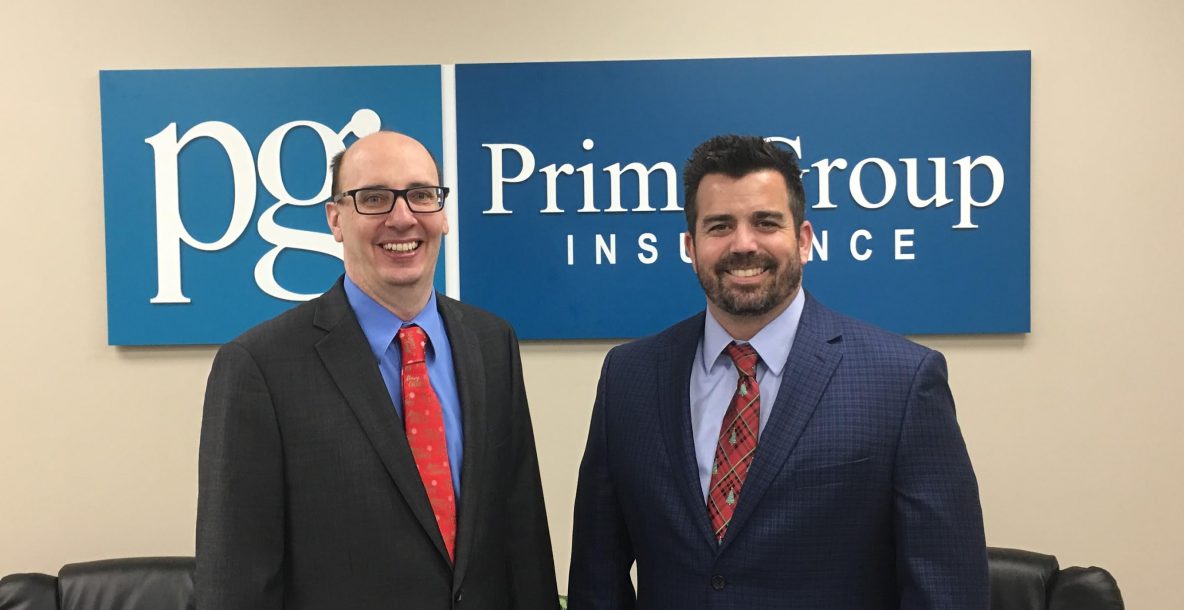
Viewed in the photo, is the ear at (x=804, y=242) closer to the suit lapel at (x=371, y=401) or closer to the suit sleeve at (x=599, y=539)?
the suit sleeve at (x=599, y=539)

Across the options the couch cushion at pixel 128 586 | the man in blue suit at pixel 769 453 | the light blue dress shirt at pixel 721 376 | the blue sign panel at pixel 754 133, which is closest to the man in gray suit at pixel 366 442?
the man in blue suit at pixel 769 453

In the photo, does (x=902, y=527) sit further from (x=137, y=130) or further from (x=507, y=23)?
(x=137, y=130)

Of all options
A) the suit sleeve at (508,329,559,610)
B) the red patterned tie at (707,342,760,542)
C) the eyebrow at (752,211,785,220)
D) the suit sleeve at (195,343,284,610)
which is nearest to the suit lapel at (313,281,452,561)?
the suit sleeve at (195,343,284,610)

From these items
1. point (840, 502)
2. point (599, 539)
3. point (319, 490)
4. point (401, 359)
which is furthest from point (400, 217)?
point (840, 502)

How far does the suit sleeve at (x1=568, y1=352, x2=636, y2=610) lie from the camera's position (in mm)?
1864

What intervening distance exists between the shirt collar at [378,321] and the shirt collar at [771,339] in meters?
0.56

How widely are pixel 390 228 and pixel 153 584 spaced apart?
1.61m

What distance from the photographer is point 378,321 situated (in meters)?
1.79

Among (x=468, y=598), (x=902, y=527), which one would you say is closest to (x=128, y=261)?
(x=468, y=598)

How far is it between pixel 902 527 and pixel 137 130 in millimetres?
2441

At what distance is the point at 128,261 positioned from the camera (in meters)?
2.77

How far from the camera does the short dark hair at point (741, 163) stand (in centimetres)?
173

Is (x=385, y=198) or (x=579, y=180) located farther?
(x=579, y=180)

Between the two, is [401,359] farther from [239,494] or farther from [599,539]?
[599,539]
